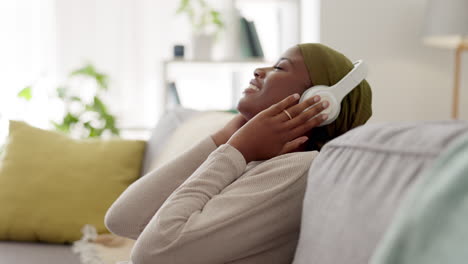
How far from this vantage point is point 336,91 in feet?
3.38

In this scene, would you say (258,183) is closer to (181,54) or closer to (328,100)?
(328,100)

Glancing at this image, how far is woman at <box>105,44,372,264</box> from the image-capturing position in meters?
0.86

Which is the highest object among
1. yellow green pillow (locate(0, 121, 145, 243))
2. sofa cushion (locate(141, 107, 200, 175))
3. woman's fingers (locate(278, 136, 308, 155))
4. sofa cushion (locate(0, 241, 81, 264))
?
woman's fingers (locate(278, 136, 308, 155))

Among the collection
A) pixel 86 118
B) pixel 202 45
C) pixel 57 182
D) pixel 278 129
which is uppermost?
pixel 278 129

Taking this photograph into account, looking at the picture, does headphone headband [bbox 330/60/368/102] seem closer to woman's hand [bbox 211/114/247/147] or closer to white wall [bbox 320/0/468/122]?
woman's hand [bbox 211/114/247/147]

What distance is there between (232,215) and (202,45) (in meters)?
2.57

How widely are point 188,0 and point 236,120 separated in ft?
7.69

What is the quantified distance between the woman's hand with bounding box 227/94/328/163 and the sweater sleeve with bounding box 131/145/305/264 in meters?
0.08

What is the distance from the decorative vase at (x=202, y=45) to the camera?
333 cm

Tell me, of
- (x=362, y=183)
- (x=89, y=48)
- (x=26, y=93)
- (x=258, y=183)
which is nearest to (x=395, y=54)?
(x=89, y=48)

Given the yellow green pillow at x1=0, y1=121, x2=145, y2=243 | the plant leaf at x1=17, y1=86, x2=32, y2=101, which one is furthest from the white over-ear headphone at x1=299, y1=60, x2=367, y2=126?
the plant leaf at x1=17, y1=86, x2=32, y2=101

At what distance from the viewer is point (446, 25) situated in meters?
2.80

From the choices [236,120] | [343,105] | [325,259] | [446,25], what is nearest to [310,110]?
[343,105]

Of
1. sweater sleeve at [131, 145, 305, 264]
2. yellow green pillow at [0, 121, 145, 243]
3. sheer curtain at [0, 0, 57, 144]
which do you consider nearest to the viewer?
sweater sleeve at [131, 145, 305, 264]
